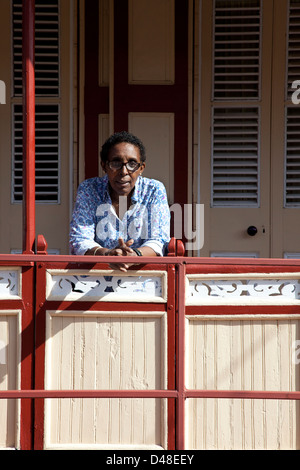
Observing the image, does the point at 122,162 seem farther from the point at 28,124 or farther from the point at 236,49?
the point at 236,49

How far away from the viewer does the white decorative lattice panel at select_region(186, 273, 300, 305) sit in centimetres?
343

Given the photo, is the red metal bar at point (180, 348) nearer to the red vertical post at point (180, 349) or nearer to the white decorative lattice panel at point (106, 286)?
the red vertical post at point (180, 349)

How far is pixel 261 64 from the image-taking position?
5.05 metres

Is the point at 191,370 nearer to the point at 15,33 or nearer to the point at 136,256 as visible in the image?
the point at 136,256

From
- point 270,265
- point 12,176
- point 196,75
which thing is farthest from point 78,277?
point 196,75

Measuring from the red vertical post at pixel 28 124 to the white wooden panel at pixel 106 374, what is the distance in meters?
0.58

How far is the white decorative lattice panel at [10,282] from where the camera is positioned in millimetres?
3398

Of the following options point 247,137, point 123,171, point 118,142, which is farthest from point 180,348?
point 247,137

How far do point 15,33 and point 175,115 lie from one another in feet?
4.58

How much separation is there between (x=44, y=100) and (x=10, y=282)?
2.10 m

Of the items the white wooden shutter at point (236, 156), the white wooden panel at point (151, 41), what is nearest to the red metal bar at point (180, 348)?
the white wooden shutter at point (236, 156)

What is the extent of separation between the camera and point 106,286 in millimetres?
3424

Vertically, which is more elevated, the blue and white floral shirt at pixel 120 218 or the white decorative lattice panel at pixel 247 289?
the blue and white floral shirt at pixel 120 218

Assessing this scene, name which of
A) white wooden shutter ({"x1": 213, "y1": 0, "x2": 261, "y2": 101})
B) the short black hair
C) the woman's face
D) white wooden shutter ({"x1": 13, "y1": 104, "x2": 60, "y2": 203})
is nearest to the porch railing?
the woman's face
